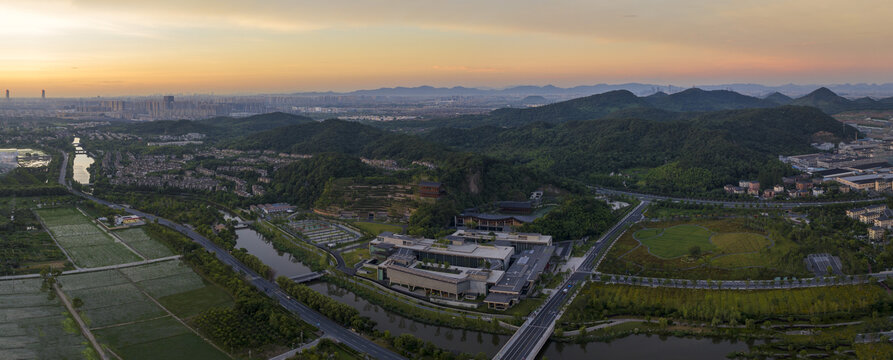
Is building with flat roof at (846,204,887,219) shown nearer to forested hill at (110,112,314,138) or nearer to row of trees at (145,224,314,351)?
row of trees at (145,224,314,351)

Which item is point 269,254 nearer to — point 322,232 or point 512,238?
point 322,232

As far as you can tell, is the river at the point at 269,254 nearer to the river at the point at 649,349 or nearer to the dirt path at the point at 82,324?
the dirt path at the point at 82,324

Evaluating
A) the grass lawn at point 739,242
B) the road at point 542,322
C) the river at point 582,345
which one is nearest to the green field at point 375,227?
the river at point 582,345

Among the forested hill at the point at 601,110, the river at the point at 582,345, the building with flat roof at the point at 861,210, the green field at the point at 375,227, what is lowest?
the river at the point at 582,345

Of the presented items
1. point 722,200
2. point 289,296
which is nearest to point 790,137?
point 722,200

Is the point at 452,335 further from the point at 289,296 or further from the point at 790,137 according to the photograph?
the point at 790,137

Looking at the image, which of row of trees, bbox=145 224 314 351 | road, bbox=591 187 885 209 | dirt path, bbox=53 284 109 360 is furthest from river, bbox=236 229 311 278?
road, bbox=591 187 885 209
